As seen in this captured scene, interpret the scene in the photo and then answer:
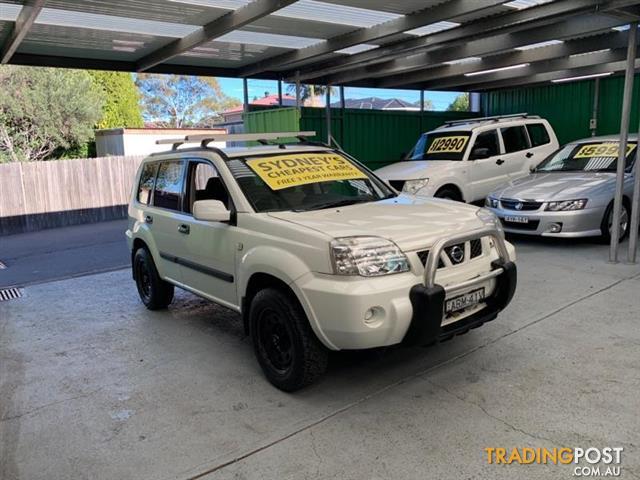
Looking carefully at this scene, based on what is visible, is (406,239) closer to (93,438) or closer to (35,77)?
(93,438)

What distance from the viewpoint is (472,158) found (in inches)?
371

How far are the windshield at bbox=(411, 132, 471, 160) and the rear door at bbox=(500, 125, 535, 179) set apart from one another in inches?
37.2

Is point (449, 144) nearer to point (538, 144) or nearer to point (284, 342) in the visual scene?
point (538, 144)

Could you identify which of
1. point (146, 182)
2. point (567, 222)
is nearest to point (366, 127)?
point (567, 222)

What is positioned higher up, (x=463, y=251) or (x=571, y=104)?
(x=571, y=104)

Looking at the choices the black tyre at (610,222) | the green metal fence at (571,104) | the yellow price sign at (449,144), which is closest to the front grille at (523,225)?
the black tyre at (610,222)

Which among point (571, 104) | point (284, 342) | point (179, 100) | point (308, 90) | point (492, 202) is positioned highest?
point (179, 100)

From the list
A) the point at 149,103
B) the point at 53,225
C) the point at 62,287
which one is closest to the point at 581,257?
the point at 62,287

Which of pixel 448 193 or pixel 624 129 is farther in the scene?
pixel 448 193

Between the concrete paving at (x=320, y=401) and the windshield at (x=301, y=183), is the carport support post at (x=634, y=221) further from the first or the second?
the windshield at (x=301, y=183)

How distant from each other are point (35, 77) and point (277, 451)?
2359 centimetres

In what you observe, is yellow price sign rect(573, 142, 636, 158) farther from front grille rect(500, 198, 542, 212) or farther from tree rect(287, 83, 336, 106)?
tree rect(287, 83, 336, 106)

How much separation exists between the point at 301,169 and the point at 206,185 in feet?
3.84

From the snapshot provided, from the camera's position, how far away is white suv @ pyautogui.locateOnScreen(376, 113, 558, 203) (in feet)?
29.3
